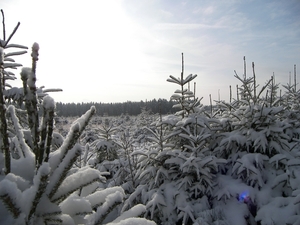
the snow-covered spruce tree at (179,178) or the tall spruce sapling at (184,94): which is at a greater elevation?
the tall spruce sapling at (184,94)

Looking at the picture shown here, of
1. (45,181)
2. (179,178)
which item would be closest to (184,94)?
(179,178)

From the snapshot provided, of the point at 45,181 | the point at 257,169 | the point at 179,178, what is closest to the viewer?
the point at 45,181

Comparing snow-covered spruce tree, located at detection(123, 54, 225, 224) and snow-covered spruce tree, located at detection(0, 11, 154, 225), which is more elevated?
snow-covered spruce tree, located at detection(0, 11, 154, 225)

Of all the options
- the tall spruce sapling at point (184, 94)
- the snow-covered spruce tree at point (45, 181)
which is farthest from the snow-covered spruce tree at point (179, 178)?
the snow-covered spruce tree at point (45, 181)

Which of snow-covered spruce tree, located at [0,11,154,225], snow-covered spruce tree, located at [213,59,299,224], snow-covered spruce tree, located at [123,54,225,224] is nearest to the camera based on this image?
snow-covered spruce tree, located at [0,11,154,225]

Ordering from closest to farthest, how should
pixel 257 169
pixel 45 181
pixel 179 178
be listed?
pixel 45 181, pixel 257 169, pixel 179 178

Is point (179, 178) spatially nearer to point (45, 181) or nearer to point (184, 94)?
point (184, 94)

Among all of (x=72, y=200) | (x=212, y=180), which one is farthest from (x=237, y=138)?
(x=72, y=200)

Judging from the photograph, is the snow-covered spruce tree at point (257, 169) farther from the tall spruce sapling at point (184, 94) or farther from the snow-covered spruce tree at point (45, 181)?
the snow-covered spruce tree at point (45, 181)

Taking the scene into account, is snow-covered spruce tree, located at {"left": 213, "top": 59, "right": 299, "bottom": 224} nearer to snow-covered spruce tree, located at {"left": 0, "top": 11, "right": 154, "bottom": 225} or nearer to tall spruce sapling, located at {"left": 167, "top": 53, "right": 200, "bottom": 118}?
tall spruce sapling, located at {"left": 167, "top": 53, "right": 200, "bottom": 118}

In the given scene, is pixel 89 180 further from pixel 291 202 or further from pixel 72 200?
pixel 291 202

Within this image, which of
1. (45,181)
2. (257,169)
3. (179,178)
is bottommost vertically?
(179,178)

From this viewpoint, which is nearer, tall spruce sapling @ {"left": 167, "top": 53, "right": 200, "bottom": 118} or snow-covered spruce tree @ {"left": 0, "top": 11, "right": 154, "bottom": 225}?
snow-covered spruce tree @ {"left": 0, "top": 11, "right": 154, "bottom": 225}

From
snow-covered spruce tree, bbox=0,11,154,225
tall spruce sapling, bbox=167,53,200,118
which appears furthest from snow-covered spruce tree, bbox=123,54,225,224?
snow-covered spruce tree, bbox=0,11,154,225
